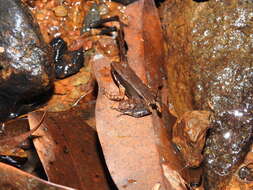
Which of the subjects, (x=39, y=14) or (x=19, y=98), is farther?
(x=39, y=14)

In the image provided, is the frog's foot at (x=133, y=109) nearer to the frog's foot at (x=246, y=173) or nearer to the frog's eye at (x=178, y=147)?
the frog's eye at (x=178, y=147)

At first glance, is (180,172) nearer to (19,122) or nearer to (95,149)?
(95,149)

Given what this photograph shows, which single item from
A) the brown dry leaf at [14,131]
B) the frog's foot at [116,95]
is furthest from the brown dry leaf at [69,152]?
the brown dry leaf at [14,131]

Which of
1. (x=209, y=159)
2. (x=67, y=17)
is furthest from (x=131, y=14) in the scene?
(x=209, y=159)

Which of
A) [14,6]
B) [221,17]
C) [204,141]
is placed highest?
[14,6]

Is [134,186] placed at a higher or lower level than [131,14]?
lower

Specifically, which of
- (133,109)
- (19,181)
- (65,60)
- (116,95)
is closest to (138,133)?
(133,109)

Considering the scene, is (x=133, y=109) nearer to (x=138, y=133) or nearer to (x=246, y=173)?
(x=138, y=133)
